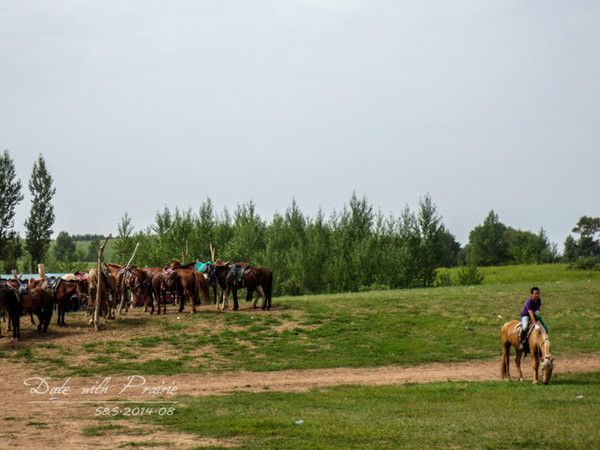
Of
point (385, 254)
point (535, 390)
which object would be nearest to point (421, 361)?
point (535, 390)

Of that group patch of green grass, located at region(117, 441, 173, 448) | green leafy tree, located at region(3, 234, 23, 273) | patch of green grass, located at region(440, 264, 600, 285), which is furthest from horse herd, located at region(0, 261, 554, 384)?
green leafy tree, located at region(3, 234, 23, 273)

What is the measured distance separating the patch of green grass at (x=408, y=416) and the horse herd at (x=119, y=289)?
12391 millimetres

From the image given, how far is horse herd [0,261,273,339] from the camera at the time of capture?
3488cm

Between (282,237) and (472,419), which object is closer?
(472,419)

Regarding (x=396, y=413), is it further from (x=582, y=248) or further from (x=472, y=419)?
(x=582, y=248)

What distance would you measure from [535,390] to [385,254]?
45.3 m

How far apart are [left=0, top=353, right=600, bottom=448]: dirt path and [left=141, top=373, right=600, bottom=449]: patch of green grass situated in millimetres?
1043

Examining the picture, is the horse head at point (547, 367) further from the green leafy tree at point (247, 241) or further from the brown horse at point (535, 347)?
the green leafy tree at point (247, 241)

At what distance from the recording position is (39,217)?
80.9 meters

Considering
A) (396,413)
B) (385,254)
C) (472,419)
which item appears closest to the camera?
(472,419)

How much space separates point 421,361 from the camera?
105 feet

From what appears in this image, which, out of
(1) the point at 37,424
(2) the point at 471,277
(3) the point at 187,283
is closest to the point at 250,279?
(3) the point at 187,283

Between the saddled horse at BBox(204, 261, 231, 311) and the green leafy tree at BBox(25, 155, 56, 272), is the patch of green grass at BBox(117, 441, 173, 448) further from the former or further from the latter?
the green leafy tree at BBox(25, 155, 56, 272)

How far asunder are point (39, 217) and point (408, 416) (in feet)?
212
